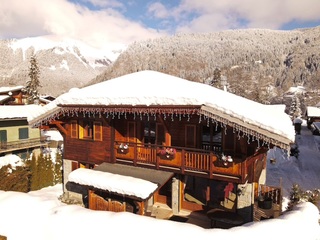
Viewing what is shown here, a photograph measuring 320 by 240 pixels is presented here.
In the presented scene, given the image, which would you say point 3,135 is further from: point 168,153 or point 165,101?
point 165,101

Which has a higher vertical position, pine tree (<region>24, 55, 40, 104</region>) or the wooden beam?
pine tree (<region>24, 55, 40, 104</region>)

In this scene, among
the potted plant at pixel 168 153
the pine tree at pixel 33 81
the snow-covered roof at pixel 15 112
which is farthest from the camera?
→ the pine tree at pixel 33 81

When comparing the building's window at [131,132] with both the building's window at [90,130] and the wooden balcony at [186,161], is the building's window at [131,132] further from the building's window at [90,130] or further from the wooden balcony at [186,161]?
the building's window at [90,130]

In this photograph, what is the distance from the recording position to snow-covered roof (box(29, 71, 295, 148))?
11.0 m

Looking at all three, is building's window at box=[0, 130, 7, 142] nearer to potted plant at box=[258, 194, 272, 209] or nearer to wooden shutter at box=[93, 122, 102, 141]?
wooden shutter at box=[93, 122, 102, 141]

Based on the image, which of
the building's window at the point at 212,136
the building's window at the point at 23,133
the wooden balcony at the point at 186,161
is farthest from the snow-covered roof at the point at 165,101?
the building's window at the point at 23,133

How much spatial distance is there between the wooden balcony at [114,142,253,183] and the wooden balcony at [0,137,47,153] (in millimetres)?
20490

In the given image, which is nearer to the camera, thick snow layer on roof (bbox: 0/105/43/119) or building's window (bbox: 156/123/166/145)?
building's window (bbox: 156/123/166/145)

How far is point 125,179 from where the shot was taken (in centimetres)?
1298

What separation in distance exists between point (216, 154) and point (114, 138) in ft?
20.5

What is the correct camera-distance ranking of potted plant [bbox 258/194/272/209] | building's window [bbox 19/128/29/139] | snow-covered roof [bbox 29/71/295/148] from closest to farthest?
1. snow-covered roof [bbox 29/71/295/148]
2. potted plant [bbox 258/194/272/209]
3. building's window [bbox 19/128/29/139]

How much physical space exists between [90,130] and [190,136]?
6.55 meters

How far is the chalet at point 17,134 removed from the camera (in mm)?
29888

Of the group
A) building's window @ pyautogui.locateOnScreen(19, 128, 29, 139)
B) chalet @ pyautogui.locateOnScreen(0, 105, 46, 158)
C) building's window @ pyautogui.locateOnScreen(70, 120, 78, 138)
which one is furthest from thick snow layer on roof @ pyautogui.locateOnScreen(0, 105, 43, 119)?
building's window @ pyautogui.locateOnScreen(70, 120, 78, 138)
